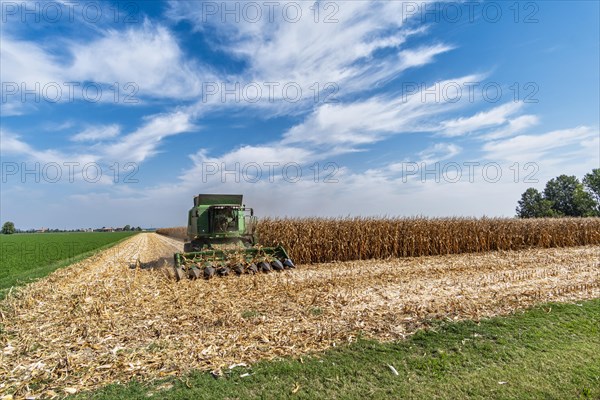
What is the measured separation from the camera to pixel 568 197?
57719mm

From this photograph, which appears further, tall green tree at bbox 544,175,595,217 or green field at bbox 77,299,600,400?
tall green tree at bbox 544,175,595,217

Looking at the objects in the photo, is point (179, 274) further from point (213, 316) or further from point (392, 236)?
point (392, 236)

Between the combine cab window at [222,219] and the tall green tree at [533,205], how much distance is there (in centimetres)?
5943

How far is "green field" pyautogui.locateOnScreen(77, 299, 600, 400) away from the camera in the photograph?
12.0 ft

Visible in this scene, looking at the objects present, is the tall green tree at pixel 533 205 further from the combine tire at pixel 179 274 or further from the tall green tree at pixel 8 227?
the tall green tree at pixel 8 227

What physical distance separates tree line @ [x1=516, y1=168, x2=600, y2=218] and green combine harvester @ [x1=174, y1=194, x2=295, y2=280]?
5611 cm

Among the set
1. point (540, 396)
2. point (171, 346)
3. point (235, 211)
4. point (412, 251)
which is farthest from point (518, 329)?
point (412, 251)

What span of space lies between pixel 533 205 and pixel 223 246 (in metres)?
64.8

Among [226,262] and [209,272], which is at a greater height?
[226,262]

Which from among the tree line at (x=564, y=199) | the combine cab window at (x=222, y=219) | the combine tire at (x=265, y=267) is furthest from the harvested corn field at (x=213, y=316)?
the tree line at (x=564, y=199)

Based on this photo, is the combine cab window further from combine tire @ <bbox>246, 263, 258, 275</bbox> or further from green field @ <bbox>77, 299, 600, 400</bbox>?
green field @ <bbox>77, 299, 600, 400</bbox>

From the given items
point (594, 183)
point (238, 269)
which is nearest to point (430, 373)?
point (238, 269)

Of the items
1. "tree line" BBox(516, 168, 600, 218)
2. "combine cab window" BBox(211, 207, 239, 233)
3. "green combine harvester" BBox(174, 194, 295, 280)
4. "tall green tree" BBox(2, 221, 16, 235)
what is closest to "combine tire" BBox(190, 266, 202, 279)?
"green combine harvester" BBox(174, 194, 295, 280)

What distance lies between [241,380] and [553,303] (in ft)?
19.8
